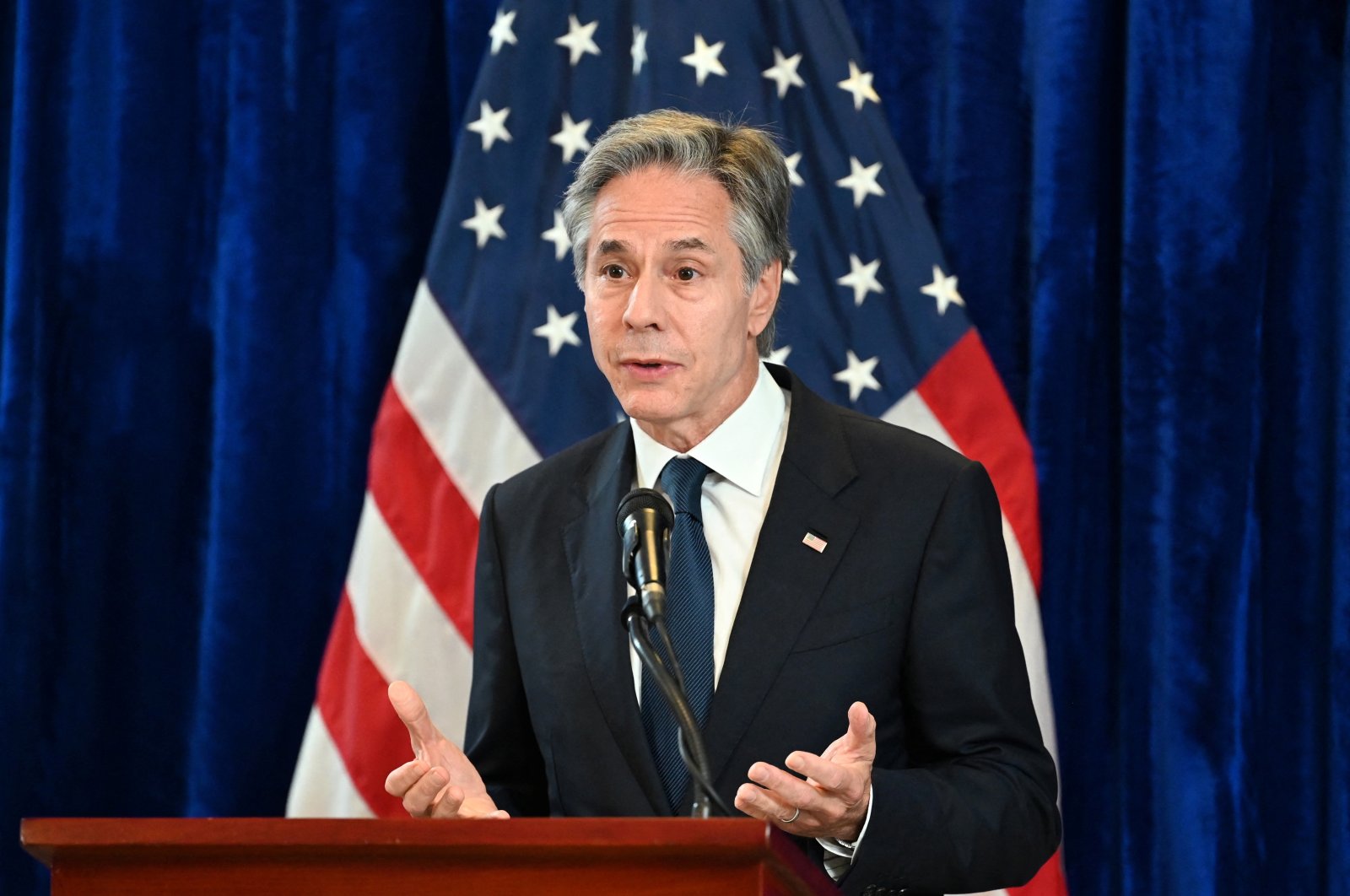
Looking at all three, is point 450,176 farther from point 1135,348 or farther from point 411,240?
point 1135,348

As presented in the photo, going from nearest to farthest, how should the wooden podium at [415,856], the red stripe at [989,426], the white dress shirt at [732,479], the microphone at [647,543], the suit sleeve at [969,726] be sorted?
the wooden podium at [415,856], the microphone at [647,543], the suit sleeve at [969,726], the white dress shirt at [732,479], the red stripe at [989,426]

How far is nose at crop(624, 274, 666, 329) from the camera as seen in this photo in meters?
2.10

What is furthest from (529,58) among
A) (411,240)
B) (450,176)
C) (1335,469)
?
(1335,469)

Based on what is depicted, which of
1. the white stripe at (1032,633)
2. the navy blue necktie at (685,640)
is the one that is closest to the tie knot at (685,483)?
the navy blue necktie at (685,640)

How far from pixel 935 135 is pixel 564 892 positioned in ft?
7.39

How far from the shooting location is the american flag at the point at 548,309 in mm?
3008

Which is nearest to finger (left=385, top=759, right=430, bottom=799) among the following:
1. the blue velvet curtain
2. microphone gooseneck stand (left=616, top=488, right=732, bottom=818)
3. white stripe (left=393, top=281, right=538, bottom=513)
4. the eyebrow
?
microphone gooseneck stand (left=616, top=488, right=732, bottom=818)

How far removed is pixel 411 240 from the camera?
341cm

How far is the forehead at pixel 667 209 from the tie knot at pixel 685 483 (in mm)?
309

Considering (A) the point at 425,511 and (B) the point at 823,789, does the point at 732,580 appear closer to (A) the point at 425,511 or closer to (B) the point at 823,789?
(B) the point at 823,789

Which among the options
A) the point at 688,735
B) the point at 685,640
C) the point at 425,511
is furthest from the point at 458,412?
the point at 688,735

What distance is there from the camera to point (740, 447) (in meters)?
2.16

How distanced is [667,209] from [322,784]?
1.47 meters

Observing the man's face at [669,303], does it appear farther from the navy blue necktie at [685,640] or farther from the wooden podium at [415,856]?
the wooden podium at [415,856]
